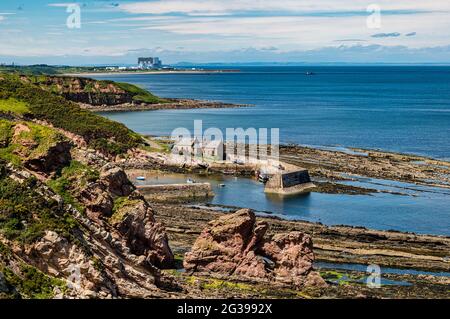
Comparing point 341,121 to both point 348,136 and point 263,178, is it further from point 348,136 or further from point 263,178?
point 263,178

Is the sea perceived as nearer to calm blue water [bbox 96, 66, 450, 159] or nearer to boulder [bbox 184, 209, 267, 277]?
calm blue water [bbox 96, 66, 450, 159]

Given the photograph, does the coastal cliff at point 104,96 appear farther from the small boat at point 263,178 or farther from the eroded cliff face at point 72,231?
the eroded cliff face at point 72,231

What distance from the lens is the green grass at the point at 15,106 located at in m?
79.6

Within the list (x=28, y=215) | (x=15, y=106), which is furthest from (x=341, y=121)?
(x=28, y=215)

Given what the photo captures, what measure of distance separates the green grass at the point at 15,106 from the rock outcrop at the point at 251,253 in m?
49.3

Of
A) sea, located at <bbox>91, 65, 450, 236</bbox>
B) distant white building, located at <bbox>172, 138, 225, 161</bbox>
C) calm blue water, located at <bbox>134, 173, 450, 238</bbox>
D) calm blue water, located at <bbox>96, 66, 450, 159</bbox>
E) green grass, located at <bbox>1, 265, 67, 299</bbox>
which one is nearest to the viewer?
green grass, located at <bbox>1, 265, 67, 299</bbox>

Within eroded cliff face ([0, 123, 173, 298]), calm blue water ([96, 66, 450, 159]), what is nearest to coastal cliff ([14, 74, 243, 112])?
calm blue water ([96, 66, 450, 159])

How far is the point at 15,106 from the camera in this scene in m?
82.4

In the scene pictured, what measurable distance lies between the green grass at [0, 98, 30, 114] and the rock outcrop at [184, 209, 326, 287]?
49265mm

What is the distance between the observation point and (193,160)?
80.8 metres

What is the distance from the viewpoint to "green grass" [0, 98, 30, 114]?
7958 centimetres

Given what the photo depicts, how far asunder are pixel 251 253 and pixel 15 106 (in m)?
55.1

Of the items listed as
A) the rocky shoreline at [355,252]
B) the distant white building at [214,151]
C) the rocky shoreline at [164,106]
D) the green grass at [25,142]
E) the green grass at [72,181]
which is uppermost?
the green grass at [25,142]

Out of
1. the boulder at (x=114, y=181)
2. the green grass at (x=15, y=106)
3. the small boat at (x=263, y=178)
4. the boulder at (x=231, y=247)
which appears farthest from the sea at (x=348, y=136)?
the green grass at (x=15, y=106)
